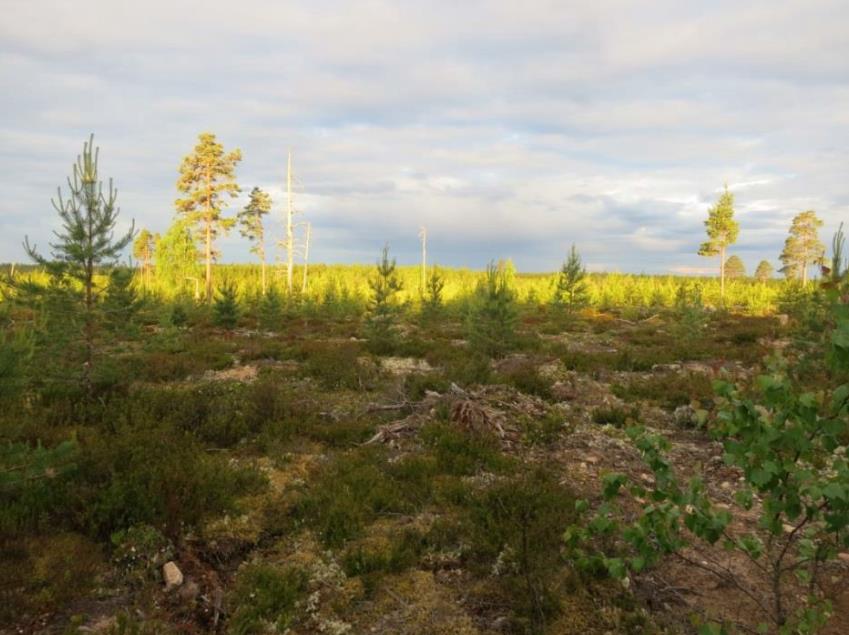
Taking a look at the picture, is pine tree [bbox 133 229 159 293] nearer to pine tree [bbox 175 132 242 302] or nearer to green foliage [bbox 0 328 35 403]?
pine tree [bbox 175 132 242 302]

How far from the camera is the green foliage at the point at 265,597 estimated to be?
4.60 meters

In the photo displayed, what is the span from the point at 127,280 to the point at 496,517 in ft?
29.7

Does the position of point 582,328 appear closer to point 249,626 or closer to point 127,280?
point 127,280

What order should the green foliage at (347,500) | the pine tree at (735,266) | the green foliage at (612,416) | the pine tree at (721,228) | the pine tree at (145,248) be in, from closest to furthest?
the green foliage at (347,500) < the green foliage at (612,416) < the pine tree at (721,228) < the pine tree at (145,248) < the pine tree at (735,266)

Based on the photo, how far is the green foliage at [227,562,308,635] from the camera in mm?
4598

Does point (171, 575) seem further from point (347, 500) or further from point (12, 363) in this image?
point (12, 363)

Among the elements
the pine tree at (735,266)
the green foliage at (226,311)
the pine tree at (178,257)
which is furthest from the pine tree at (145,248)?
the pine tree at (735,266)

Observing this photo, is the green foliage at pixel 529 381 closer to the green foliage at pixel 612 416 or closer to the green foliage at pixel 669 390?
the green foliage at pixel 612 416

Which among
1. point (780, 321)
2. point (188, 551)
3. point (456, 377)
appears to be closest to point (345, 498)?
point (188, 551)

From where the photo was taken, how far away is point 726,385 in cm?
265

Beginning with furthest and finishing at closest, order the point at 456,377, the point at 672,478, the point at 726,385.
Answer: the point at 456,377 → the point at 672,478 → the point at 726,385

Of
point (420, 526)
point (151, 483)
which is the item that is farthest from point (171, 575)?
point (420, 526)

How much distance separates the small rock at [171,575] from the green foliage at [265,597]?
0.58 metres

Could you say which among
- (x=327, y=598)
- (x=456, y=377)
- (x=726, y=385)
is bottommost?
(x=327, y=598)
